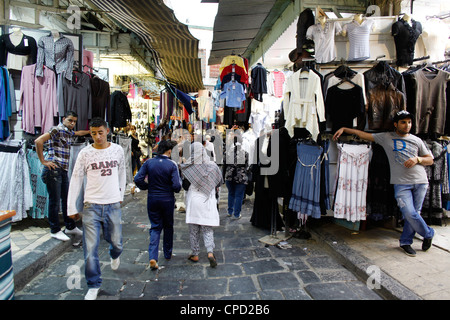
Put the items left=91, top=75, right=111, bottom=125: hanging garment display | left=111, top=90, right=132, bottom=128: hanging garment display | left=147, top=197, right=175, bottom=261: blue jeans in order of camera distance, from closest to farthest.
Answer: left=147, top=197, right=175, bottom=261: blue jeans
left=91, top=75, right=111, bottom=125: hanging garment display
left=111, top=90, right=132, bottom=128: hanging garment display

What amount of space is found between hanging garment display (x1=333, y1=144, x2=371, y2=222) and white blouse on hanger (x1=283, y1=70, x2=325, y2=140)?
2.12 ft

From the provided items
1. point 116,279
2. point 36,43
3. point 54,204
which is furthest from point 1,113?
point 116,279

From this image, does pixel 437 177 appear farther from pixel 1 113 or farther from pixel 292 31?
pixel 1 113

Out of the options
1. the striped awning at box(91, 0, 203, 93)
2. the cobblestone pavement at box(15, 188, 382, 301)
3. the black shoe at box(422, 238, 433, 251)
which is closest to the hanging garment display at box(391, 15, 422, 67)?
the black shoe at box(422, 238, 433, 251)

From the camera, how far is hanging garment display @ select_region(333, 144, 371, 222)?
450 cm

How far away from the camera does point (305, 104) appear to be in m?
4.71

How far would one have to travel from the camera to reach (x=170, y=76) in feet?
30.0

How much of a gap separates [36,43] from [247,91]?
472 centimetres

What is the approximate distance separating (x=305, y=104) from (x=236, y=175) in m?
2.35

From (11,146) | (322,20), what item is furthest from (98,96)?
(322,20)

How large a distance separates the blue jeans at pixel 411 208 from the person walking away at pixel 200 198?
8.92ft

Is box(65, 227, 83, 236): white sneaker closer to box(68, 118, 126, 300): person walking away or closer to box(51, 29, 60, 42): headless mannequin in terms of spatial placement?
box(68, 118, 126, 300): person walking away

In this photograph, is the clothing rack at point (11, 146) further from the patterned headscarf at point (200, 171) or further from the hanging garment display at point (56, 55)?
the patterned headscarf at point (200, 171)

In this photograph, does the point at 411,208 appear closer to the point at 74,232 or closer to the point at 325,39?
the point at 325,39
